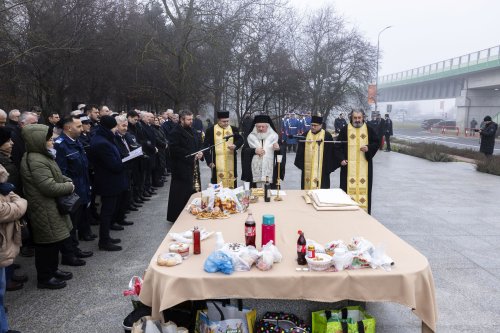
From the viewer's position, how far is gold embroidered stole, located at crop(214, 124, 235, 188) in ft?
25.4

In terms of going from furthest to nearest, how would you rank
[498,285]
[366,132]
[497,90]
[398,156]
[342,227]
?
[497,90] < [398,156] < [366,132] < [498,285] < [342,227]

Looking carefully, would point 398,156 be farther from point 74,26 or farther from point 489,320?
point 489,320

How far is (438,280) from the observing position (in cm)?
469

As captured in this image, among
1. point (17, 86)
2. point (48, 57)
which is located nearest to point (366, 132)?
point (48, 57)

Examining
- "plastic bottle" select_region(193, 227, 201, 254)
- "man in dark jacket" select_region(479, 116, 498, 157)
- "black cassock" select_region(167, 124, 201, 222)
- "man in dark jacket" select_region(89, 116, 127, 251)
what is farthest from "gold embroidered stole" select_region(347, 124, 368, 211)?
"man in dark jacket" select_region(479, 116, 498, 157)

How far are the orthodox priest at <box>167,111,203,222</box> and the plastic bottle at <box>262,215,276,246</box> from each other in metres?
3.46

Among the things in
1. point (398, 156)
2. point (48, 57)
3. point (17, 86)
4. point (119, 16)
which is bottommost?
point (398, 156)

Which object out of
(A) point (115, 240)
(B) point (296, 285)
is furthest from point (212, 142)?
(B) point (296, 285)

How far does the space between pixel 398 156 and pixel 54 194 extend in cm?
1665

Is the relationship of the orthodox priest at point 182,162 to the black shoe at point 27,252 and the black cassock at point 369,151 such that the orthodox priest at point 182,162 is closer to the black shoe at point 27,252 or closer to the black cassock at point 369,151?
the black shoe at point 27,252

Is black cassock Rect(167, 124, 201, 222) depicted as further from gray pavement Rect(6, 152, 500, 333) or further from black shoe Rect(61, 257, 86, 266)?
black shoe Rect(61, 257, 86, 266)

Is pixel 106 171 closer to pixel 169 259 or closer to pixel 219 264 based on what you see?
pixel 169 259

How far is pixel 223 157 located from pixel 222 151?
0.12 metres

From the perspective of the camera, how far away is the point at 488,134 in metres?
14.8
